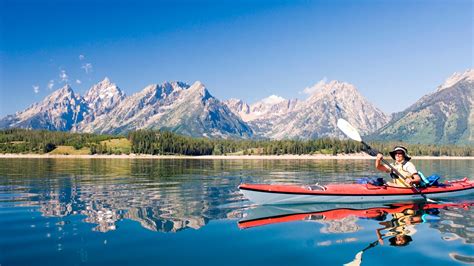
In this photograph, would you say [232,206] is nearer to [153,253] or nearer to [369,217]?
[369,217]

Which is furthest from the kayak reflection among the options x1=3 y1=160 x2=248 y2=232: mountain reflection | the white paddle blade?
the white paddle blade

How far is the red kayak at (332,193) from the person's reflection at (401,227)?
2228 millimetres

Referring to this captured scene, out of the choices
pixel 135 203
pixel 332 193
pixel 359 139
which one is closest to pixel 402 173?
pixel 359 139

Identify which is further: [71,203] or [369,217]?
[71,203]

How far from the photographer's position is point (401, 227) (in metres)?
21.5

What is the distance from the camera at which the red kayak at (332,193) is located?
26.0 meters

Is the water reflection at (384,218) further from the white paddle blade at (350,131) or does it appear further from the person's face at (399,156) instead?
the white paddle blade at (350,131)

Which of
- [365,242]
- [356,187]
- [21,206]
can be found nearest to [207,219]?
[365,242]

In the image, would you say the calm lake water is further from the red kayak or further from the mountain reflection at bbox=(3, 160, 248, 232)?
the red kayak

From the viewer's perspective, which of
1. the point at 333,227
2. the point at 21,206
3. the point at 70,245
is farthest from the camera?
the point at 21,206

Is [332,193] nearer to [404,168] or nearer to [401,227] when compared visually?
[401,227]

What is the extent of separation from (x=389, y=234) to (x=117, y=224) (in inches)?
589

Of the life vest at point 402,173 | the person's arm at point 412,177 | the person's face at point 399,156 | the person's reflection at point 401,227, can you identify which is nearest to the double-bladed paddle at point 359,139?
the life vest at point 402,173

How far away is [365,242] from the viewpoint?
715 inches
